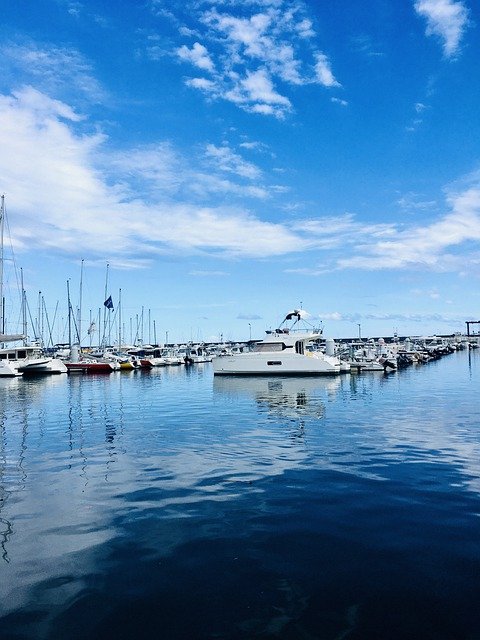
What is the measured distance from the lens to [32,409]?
30625 mm

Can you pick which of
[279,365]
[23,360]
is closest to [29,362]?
[23,360]

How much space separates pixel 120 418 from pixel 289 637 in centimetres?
2180

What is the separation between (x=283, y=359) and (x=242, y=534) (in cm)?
4690

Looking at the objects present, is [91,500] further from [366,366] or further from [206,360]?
[206,360]

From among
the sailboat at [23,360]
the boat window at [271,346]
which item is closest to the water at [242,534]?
the boat window at [271,346]

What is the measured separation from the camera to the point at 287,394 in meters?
37.4

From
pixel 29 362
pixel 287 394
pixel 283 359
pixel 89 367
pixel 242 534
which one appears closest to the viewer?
pixel 242 534

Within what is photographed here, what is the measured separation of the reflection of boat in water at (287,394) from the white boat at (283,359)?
1.66m

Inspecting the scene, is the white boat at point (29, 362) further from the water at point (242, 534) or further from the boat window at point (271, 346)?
the water at point (242, 534)

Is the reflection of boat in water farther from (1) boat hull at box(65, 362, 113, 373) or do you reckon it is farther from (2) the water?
(1) boat hull at box(65, 362, 113, 373)

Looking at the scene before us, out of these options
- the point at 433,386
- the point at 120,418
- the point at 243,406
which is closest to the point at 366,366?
the point at 433,386

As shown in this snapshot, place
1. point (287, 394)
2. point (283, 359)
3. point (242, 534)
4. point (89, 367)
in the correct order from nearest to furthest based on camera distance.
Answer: point (242, 534) < point (287, 394) < point (283, 359) < point (89, 367)

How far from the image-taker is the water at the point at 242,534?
6.21m

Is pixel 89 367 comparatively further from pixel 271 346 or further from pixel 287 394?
pixel 287 394
